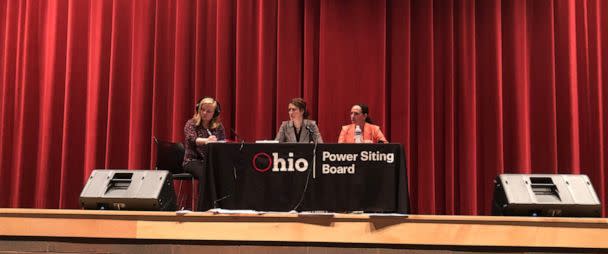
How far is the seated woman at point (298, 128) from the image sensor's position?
4.55m

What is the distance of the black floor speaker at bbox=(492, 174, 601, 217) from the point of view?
2.83 meters

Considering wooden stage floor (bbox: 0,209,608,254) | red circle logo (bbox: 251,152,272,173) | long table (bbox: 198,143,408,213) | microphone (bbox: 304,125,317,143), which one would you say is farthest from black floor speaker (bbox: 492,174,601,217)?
microphone (bbox: 304,125,317,143)

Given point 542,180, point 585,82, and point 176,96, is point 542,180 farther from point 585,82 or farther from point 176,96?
point 176,96

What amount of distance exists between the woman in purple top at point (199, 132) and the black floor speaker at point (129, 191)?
1142mm

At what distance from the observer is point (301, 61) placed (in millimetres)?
5504

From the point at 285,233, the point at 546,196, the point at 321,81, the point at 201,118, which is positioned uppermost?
the point at 321,81

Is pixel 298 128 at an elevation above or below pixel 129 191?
above

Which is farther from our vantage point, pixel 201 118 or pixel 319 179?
pixel 201 118

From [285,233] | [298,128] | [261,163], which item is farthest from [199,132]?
[285,233]

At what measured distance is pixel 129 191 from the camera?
2.98 m

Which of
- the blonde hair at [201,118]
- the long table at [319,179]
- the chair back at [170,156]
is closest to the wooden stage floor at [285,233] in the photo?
the long table at [319,179]

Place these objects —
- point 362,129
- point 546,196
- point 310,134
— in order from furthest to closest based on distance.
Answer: point 362,129
point 310,134
point 546,196

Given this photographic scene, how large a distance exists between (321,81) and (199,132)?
1.45 meters

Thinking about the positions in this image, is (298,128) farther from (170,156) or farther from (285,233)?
(285,233)
